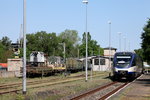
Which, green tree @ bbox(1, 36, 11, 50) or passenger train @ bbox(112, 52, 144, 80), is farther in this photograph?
green tree @ bbox(1, 36, 11, 50)

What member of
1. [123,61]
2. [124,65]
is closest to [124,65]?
[124,65]

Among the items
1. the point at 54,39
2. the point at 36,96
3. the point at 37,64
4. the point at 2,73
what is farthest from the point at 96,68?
the point at 36,96

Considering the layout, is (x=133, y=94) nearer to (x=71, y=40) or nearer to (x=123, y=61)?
(x=123, y=61)

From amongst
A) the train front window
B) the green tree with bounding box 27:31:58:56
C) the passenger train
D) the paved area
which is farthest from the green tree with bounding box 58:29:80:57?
the paved area

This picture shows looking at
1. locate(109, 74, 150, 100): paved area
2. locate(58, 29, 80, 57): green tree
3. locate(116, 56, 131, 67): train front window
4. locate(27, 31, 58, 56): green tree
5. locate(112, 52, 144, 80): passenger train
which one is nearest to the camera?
locate(109, 74, 150, 100): paved area

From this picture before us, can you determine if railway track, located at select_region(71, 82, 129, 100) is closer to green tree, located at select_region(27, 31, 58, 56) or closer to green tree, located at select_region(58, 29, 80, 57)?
green tree, located at select_region(27, 31, 58, 56)

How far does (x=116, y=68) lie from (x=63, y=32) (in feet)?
372

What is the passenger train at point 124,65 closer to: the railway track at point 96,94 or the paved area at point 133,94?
the paved area at point 133,94

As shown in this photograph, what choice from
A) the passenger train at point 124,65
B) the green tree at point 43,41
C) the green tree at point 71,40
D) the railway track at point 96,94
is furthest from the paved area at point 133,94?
the green tree at point 71,40

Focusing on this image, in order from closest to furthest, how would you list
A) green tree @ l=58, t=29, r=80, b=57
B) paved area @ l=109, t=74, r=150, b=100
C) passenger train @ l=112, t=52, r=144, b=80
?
paved area @ l=109, t=74, r=150, b=100
passenger train @ l=112, t=52, r=144, b=80
green tree @ l=58, t=29, r=80, b=57

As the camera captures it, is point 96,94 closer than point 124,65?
Yes

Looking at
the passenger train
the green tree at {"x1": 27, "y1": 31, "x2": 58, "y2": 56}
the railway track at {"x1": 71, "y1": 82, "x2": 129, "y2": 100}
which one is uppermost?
the green tree at {"x1": 27, "y1": 31, "x2": 58, "y2": 56}

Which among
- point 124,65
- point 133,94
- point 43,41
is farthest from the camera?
point 43,41

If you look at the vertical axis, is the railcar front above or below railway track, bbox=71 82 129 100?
above
